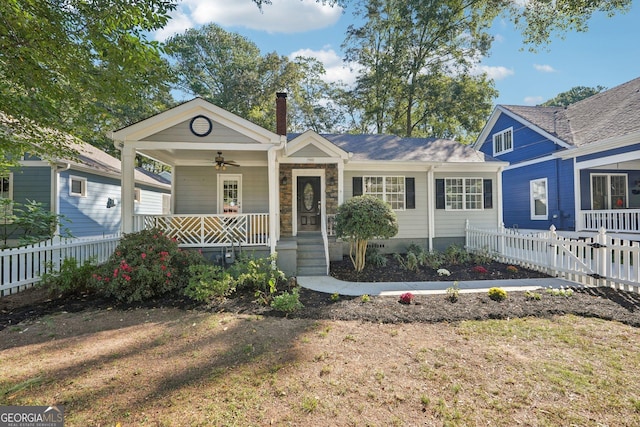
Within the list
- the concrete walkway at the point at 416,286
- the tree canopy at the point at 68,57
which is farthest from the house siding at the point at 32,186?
the concrete walkway at the point at 416,286

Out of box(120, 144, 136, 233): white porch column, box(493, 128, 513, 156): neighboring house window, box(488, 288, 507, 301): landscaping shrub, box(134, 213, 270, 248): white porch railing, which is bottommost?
box(488, 288, 507, 301): landscaping shrub

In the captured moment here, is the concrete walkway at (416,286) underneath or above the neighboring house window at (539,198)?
underneath

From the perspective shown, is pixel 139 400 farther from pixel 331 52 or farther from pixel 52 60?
pixel 331 52

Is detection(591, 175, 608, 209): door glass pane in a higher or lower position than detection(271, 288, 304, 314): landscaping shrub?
higher

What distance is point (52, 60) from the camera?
5.54 metres

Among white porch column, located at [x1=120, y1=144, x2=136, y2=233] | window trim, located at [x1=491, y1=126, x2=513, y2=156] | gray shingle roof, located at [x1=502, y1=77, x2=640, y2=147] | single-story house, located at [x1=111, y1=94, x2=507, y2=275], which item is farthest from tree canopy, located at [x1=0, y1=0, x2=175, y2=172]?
window trim, located at [x1=491, y1=126, x2=513, y2=156]

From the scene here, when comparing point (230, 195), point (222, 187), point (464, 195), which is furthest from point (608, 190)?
point (222, 187)

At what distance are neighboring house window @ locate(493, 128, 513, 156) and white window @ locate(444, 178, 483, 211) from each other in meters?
5.83

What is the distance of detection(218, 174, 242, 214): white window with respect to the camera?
1041cm

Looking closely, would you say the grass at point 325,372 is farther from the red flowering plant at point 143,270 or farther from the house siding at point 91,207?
the house siding at point 91,207

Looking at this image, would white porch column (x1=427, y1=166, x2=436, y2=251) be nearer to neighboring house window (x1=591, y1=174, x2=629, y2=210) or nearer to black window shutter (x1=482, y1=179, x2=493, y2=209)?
black window shutter (x1=482, y1=179, x2=493, y2=209)

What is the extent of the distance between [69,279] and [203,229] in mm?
2784

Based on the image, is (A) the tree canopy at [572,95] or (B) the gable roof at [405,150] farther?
(A) the tree canopy at [572,95]

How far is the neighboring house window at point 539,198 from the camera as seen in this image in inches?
493
